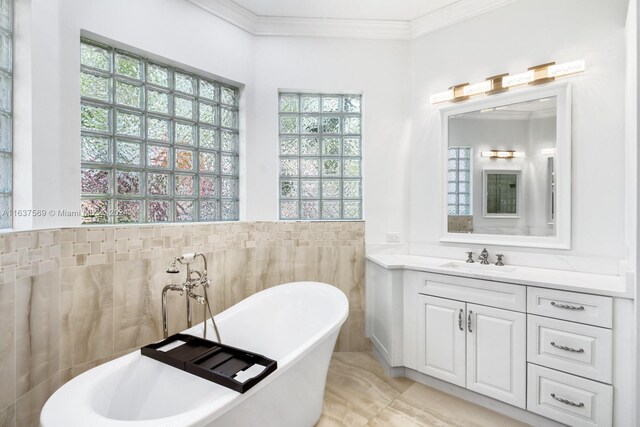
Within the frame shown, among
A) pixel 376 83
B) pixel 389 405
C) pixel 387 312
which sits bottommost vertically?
pixel 389 405

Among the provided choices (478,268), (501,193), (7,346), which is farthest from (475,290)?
(7,346)

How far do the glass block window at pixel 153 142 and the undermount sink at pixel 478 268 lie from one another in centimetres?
183

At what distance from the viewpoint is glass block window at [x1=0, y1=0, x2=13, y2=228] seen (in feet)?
4.78

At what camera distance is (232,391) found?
3.76 feet

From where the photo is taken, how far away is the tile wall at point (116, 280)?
4.68 feet

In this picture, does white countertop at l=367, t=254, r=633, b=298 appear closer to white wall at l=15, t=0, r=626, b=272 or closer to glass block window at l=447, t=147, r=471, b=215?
white wall at l=15, t=0, r=626, b=272

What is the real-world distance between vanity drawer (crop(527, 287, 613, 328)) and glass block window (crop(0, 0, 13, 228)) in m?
2.78

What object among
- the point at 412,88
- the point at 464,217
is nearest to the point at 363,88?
the point at 412,88

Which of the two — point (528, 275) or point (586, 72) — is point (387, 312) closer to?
point (528, 275)

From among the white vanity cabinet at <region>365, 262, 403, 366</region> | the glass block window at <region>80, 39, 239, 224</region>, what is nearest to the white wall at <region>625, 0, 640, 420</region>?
the white vanity cabinet at <region>365, 262, 403, 366</region>

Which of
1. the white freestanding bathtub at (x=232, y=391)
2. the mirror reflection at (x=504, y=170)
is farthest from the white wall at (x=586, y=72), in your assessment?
the white freestanding bathtub at (x=232, y=391)

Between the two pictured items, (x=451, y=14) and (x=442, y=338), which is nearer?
(x=442, y=338)

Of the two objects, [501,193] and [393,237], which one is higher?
[501,193]

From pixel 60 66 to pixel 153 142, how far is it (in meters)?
0.63
